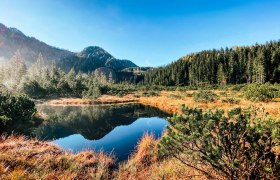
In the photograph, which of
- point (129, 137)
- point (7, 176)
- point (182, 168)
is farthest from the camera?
point (129, 137)

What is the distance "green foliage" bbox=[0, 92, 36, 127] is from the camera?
685 inches

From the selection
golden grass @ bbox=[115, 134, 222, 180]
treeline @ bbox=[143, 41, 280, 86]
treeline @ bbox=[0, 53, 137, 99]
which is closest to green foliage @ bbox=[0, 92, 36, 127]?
golden grass @ bbox=[115, 134, 222, 180]

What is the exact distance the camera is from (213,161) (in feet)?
19.4

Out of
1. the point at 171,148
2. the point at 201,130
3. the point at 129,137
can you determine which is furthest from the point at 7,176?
the point at 129,137

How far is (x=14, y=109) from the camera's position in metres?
18.9

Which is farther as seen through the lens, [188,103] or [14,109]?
[188,103]

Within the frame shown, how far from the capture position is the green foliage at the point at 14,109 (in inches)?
685

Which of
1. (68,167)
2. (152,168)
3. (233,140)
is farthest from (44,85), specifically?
(233,140)

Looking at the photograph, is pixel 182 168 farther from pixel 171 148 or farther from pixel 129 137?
pixel 129 137

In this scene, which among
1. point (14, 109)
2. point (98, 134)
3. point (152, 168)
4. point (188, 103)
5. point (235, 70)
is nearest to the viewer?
point (152, 168)

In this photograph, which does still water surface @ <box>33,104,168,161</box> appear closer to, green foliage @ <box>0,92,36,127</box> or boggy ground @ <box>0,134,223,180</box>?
green foliage @ <box>0,92,36,127</box>

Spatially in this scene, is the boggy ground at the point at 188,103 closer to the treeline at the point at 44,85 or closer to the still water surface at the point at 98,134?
the still water surface at the point at 98,134

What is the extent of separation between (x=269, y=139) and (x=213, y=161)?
161cm

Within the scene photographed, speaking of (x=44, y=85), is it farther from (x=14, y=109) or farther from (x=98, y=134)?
(x=98, y=134)
